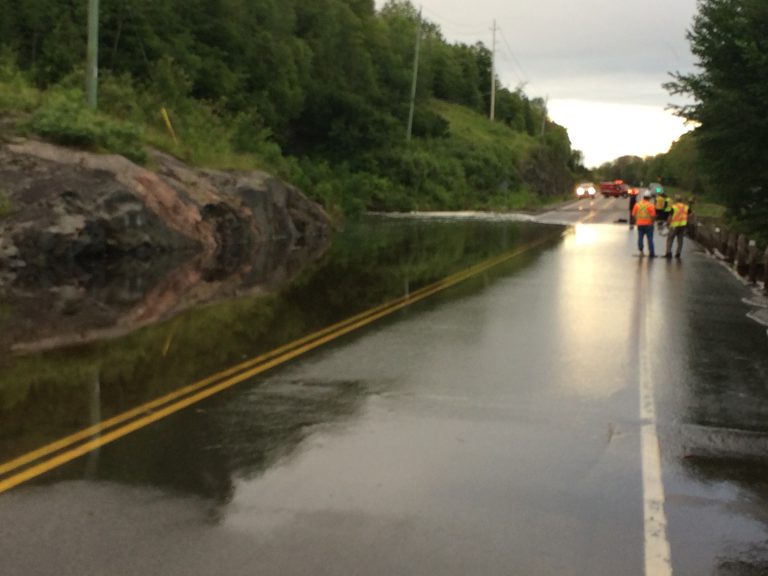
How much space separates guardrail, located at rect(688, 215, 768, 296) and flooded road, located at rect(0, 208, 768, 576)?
7440 millimetres

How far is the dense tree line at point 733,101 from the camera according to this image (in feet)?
89.4

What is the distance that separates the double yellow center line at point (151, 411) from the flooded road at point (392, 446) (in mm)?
35

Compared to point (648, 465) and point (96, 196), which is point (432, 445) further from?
point (96, 196)

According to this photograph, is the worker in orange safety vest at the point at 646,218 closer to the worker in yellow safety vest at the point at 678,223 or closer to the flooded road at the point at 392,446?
the worker in yellow safety vest at the point at 678,223

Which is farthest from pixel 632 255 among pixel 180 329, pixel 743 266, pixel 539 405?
pixel 539 405

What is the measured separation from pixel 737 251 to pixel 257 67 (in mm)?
36869

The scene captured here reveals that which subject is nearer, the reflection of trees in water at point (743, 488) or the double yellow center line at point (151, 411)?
the reflection of trees in water at point (743, 488)

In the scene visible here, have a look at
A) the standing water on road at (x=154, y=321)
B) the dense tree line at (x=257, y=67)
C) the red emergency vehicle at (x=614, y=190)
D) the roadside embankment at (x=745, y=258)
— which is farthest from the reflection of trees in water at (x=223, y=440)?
the red emergency vehicle at (x=614, y=190)

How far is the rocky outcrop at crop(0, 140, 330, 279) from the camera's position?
22422mm

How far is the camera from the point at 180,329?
14078 millimetres

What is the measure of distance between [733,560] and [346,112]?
63.3 m

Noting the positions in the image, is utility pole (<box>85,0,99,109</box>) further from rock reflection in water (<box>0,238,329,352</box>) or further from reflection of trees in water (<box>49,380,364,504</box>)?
reflection of trees in water (<box>49,380,364,504</box>)

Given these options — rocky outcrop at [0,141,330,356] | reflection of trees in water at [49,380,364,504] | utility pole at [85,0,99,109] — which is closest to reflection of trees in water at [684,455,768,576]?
reflection of trees in water at [49,380,364,504]

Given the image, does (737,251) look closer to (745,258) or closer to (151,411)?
(745,258)
